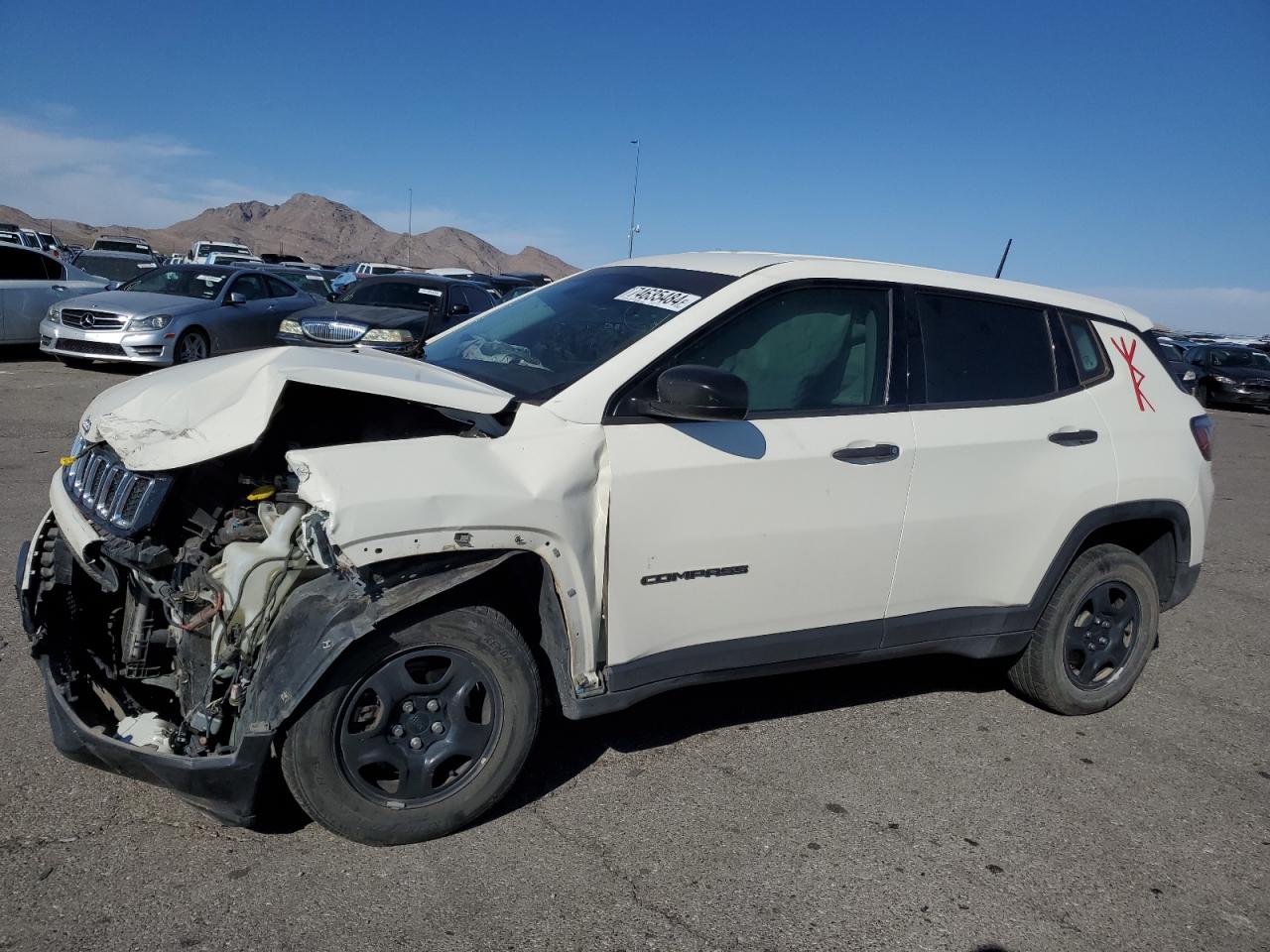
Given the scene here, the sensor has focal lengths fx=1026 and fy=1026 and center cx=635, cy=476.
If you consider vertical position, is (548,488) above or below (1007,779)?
above

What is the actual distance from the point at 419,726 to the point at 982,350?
266 cm

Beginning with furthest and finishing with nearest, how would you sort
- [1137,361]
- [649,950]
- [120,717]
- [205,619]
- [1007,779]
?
[1137,361] → [1007,779] → [120,717] → [205,619] → [649,950]

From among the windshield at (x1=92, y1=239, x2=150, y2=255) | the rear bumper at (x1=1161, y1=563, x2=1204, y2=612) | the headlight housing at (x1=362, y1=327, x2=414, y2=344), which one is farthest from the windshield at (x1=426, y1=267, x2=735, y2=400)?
the windshield at (x1=92, y1=239, x2=150, y2=255)

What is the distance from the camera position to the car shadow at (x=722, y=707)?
12.5 feet

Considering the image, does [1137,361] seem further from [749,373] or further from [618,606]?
[618,606]

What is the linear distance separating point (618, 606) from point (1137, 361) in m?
2.84

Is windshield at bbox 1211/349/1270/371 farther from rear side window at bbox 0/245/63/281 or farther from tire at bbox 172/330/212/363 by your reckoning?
rear side window at bbox 0/245/63/281

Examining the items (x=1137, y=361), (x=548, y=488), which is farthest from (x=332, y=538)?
(x=1137, y=361)

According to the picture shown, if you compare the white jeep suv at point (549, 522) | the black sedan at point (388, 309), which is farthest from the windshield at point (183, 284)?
the white jeep suv at point (549, 522)

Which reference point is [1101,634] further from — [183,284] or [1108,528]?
[183,284]

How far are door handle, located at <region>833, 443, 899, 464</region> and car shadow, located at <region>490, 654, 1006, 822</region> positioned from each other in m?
1.31

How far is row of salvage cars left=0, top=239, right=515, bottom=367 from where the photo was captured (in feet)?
42.8

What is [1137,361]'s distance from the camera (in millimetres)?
4648

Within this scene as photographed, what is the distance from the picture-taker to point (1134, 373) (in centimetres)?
461
